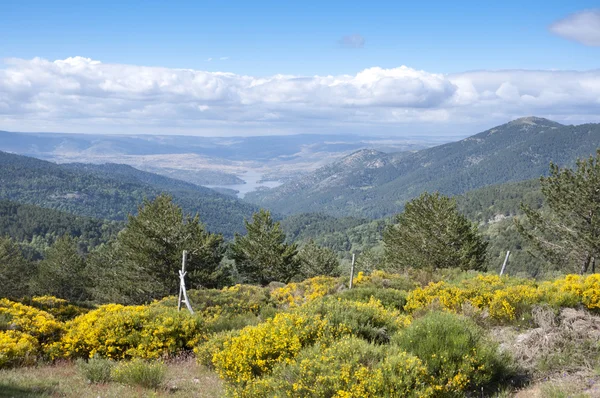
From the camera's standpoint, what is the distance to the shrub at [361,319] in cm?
742

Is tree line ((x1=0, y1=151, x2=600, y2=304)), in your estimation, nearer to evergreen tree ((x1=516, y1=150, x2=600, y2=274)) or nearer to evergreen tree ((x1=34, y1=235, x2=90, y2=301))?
evergreen tree ((x1=516, y1=150, x2=600, y2=274))

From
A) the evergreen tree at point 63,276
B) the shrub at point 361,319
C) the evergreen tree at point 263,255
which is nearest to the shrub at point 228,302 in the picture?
the shrub at point 361,319

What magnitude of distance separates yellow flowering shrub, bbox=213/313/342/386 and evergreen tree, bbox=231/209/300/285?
100 ft

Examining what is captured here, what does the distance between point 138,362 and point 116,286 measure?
34417 mm

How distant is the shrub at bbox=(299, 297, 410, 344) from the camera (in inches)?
292

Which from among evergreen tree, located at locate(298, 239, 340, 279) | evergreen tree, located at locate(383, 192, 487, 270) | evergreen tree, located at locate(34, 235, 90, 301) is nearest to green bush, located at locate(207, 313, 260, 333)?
evergreen tree, located at locate(383, 192, 487, 270)

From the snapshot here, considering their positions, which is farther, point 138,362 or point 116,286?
point 116,286

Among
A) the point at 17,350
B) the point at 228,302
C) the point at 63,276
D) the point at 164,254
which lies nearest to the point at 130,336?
the point at 17,350

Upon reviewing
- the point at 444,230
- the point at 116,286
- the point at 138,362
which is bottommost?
the point at 116,286

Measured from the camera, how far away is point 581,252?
22375 mm

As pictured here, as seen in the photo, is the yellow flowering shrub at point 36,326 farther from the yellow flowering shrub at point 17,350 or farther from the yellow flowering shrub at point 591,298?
the yellow flowering shrub at point 591,298

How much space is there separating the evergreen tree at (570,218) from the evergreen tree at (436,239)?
5.91 meters

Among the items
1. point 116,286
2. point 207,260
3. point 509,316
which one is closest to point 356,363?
point 509,316

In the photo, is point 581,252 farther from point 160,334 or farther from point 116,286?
point 116,286
